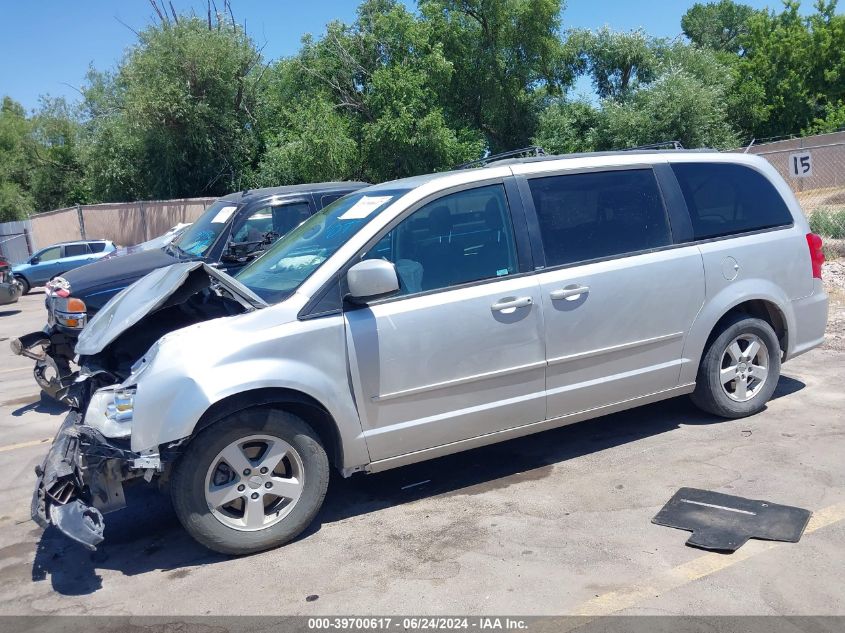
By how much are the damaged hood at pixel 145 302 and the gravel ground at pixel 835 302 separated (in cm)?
638

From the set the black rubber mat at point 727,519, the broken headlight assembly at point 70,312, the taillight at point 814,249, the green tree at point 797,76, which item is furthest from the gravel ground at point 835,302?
the green tree at point 797,76

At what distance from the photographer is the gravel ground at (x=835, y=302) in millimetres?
8227

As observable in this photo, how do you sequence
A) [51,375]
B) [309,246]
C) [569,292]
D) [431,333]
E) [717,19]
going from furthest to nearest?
[717,19] < [51,375] < [309,246] < [569,292] < [431,333]

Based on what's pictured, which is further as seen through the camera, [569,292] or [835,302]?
[835,302]

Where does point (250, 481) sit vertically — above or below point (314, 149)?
below

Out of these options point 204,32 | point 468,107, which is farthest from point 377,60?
point 204,32

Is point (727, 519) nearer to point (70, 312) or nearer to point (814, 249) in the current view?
point (814, 249)

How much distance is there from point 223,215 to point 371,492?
4.56m

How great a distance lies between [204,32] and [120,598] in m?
26.1

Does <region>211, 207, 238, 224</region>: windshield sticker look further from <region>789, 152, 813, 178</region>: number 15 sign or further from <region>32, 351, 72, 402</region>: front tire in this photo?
<region>789, 152, 813, 178</region>: number 15 sign

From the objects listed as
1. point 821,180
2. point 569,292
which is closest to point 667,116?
point 821,180

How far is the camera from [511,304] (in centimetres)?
475

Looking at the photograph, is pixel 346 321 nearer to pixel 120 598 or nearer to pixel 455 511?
pixel 455 511

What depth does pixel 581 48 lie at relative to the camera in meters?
28.7
